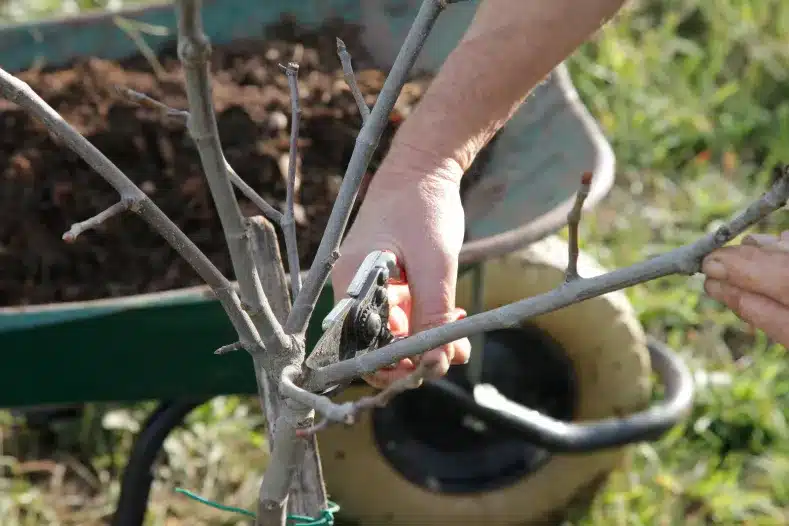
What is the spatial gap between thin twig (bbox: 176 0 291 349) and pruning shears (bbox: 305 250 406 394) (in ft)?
0.32

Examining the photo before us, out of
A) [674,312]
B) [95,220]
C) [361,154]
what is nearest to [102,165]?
[95,220]

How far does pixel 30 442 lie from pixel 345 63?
158 centimetres

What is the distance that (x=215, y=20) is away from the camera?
2.18 m

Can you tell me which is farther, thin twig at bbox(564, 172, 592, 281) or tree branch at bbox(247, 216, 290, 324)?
tree branch at bbox(247, 216, 290, 324)

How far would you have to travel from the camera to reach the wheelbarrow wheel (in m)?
1.74

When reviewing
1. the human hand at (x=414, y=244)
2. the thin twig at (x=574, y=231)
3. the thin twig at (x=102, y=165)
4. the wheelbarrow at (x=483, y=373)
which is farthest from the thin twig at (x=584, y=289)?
the wheelbarrow at (x=483, y=373)

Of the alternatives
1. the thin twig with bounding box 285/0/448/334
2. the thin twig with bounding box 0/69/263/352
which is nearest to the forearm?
the thin twig with bounding box 285/0/448/334

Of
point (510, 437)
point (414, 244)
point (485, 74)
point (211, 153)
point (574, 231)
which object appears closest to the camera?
point (211, 153)

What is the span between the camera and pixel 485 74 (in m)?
1.16

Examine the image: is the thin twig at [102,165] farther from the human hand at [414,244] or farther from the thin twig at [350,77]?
the human hand at [414,244]

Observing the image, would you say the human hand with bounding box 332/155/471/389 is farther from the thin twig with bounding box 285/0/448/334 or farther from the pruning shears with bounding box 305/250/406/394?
the thin twig with bounding box 285/0/448/334

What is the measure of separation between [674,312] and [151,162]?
1.36 m

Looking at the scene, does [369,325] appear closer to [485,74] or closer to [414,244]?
[414,244]

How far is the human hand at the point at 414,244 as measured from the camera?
40.1 inches
